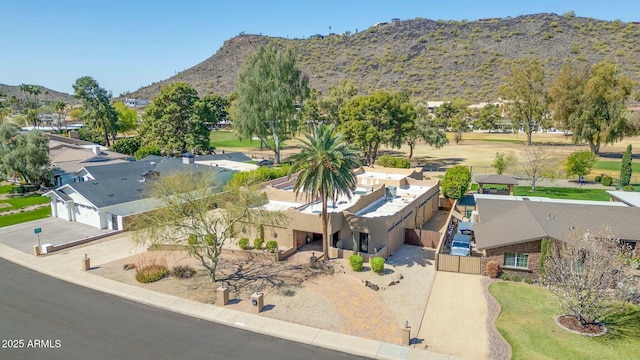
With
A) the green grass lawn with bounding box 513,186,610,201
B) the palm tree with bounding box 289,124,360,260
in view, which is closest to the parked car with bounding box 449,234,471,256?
the palm tree with bounding box 289,124,360,260

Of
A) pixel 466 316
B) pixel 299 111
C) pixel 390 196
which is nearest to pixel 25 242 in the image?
pixel 390 196

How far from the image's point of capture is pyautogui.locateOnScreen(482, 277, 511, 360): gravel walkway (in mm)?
19297

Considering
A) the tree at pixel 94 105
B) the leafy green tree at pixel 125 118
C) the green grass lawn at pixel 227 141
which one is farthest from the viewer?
the leafy green tree at pixel 125 118

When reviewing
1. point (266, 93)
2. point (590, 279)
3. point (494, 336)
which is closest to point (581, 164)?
point (590, 279)

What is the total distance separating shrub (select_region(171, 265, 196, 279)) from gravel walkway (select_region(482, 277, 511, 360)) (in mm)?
19902

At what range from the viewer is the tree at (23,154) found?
5425 cm

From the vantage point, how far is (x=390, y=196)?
136 feet

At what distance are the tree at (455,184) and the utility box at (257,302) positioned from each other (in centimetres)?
3133

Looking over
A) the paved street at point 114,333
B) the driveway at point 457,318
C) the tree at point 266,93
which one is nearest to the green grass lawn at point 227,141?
the tree at point 266,93

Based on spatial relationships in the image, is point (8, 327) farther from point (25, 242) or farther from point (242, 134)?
point (242, 134)

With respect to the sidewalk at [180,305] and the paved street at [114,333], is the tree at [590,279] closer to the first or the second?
the sidewalk at [180,305]

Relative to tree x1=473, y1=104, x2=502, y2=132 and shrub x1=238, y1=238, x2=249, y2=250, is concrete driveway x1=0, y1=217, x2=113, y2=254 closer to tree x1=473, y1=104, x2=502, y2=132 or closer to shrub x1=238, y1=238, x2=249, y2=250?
shrub x1=238, y1=238, x2=249, y2=250

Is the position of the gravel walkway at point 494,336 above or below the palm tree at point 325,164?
below

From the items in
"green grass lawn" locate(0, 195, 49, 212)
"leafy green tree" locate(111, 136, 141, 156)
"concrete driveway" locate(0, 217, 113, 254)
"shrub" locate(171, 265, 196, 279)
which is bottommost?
"shrub" locate(171, 265, 196, 279)
